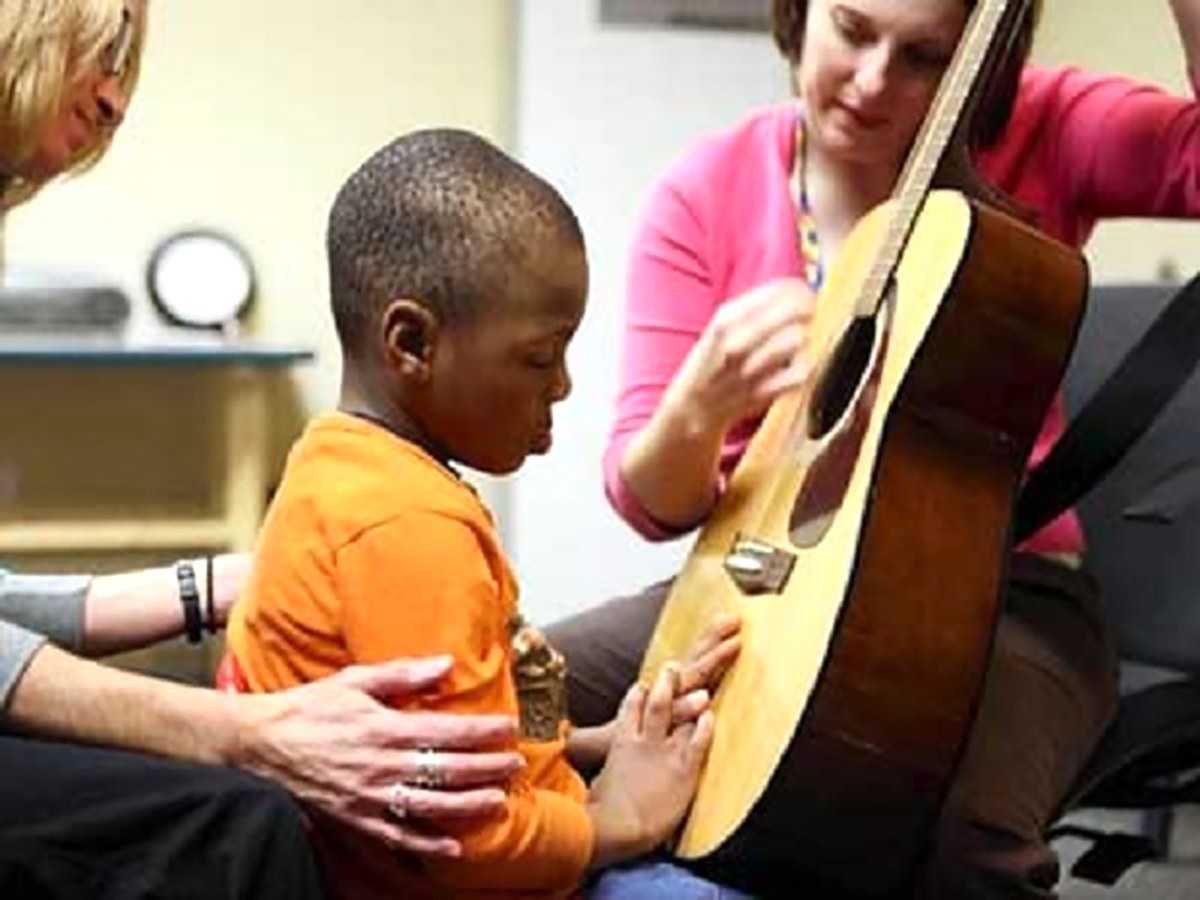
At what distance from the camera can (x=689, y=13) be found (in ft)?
11.0

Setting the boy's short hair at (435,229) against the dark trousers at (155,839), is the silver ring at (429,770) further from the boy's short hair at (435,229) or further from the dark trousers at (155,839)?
the boy's short hair at (435,229)

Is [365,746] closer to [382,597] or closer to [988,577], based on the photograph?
[382,597]

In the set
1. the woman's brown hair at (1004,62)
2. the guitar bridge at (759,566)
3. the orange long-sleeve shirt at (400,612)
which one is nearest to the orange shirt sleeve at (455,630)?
the orange long-sleeve shirt at (400,612)

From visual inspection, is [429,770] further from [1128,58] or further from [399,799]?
[1128,58]

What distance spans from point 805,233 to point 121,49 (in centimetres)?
61

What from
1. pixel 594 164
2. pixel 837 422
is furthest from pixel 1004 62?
pixel 594 164

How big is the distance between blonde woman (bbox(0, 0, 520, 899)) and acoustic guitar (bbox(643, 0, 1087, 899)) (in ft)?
0.58

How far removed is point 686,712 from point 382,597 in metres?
0.27

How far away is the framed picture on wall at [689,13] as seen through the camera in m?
3.31

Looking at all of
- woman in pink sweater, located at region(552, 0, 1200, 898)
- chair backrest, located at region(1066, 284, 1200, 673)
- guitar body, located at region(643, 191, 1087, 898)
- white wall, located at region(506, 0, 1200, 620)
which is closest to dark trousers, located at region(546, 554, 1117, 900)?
woman in pink sweater, located at region(552, 0, 1200, 898)

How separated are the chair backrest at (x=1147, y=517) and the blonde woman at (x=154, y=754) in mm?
932

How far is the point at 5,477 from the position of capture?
333cm

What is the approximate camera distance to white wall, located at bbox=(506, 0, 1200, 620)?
331cm

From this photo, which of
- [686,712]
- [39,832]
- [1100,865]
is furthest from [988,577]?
[1100,865]
